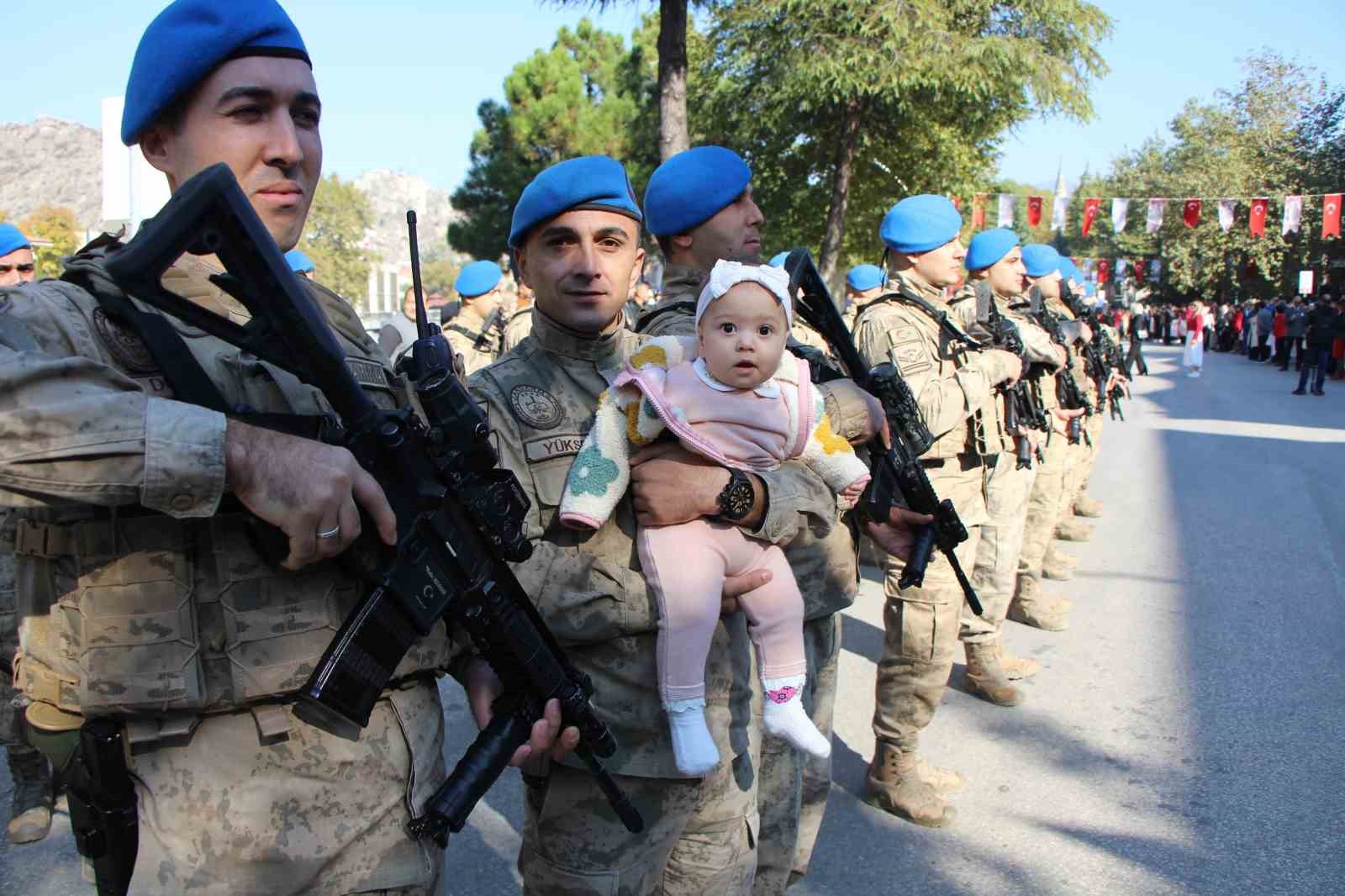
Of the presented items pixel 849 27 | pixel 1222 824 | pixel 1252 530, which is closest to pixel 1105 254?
pixel 849 27

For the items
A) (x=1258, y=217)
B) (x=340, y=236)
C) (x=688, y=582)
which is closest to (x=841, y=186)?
(x=688, y=582)

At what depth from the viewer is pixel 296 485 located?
50.2 inches

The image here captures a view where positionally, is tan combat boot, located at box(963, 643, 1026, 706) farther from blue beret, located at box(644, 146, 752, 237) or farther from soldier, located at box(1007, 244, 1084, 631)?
blue beret, located at box(644, 146, 752, 237)

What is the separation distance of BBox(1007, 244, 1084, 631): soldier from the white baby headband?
405 cm

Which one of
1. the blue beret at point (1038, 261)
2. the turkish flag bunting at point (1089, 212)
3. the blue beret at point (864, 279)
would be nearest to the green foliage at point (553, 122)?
the turkish flag bunting at point (1089, 212)

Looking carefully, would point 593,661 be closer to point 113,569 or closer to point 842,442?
point 842,442

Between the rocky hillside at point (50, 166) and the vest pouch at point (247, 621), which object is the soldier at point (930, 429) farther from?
the rocky hillside at point (50, 166)

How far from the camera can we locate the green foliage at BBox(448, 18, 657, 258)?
2666 centimetres

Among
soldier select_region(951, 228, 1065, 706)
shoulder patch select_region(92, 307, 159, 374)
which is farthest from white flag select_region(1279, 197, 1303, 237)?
shoulder patch select_region(92, 307, 159, 374)

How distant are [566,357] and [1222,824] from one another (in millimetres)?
3048

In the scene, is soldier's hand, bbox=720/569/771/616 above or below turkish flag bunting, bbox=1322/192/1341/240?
below

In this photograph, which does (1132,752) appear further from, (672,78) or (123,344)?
(672,78)

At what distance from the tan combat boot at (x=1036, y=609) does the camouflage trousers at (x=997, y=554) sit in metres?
1.13

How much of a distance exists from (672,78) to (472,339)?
9.94ft
